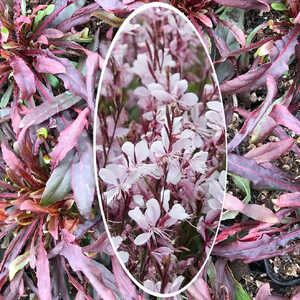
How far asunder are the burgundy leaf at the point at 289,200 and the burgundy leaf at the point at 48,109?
1.71 feet

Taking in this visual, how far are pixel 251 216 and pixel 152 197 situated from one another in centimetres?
27

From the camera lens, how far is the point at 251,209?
0.95 m

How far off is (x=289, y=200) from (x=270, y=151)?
118 mm

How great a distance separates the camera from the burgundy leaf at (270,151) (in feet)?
3.09

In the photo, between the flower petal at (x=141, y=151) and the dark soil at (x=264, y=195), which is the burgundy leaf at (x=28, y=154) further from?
the dark soil at (x=264, y=195)

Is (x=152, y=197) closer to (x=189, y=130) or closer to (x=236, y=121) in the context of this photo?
(x=189, y=130)

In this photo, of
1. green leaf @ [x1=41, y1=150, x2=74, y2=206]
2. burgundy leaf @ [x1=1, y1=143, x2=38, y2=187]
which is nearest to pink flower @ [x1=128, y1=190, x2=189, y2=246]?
green leaf @ [x1=41, y1=150, x2=74, y2=206]

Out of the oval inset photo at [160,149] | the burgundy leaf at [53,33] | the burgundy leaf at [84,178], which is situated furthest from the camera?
the burgundy leaf at [53,33]

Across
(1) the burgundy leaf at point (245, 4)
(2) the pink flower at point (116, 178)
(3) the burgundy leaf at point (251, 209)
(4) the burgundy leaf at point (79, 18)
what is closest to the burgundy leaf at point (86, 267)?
(2) the pink flower at point (116, 178)

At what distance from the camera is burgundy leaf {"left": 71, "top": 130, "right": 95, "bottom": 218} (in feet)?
2.96

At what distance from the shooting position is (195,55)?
0.82 metres

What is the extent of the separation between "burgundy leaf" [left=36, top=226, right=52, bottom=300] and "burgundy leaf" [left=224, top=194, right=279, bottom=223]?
1.43 ft

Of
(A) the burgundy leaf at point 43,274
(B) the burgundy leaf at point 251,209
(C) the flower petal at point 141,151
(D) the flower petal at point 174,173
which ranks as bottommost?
(A) the burgundy leaf at point 43,274

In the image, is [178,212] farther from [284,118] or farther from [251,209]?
[284,118]
